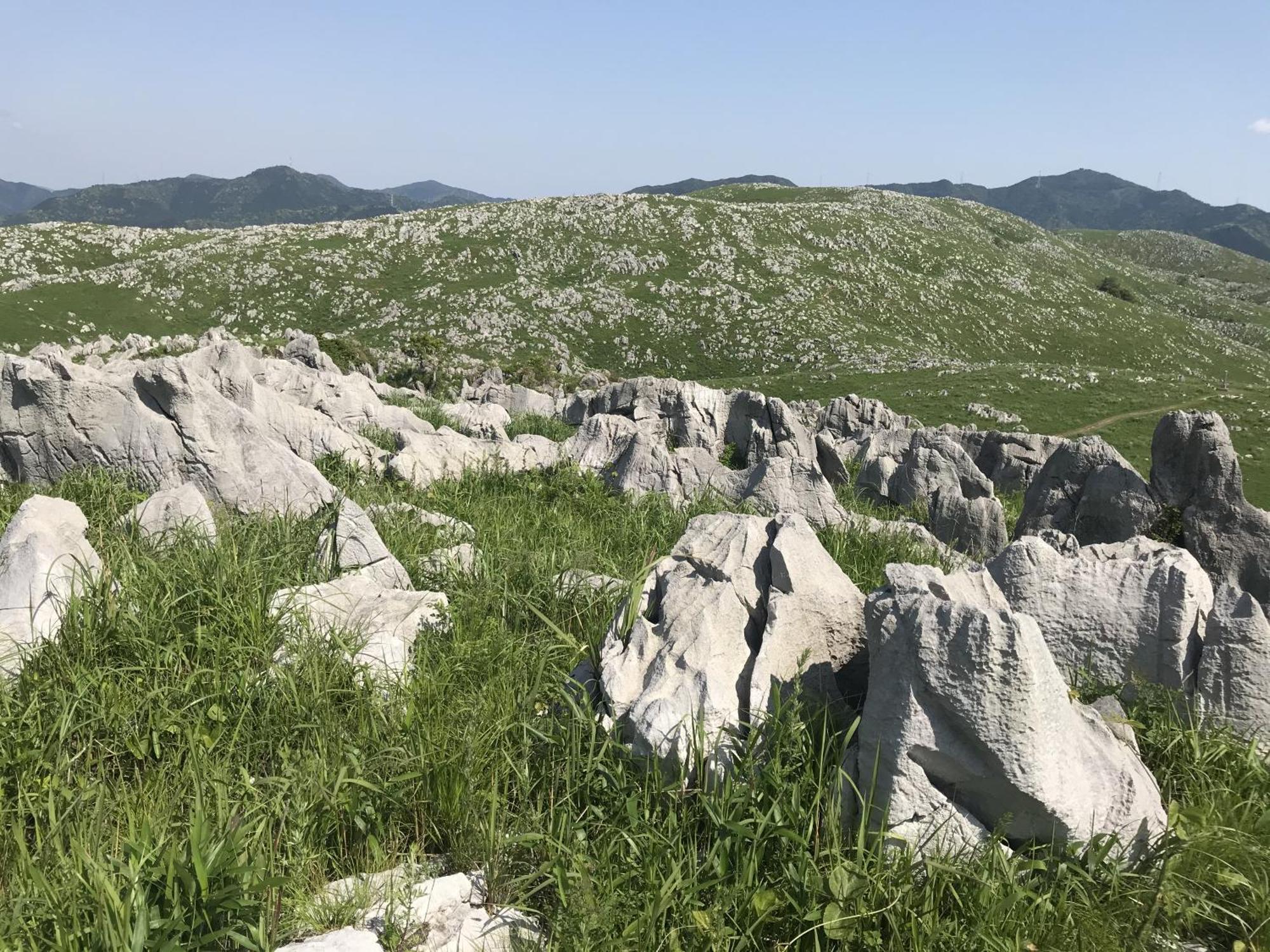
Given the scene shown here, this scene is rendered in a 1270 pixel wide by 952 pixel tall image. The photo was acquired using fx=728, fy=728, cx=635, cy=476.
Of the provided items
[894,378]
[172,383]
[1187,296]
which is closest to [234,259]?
[894,378]

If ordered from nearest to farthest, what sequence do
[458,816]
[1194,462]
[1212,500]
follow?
1. [458,816]
2. [1212,500]
3. [1194,462]

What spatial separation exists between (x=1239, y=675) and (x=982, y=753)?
2767mm

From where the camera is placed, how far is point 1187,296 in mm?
170250

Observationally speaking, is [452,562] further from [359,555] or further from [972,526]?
[972,526]

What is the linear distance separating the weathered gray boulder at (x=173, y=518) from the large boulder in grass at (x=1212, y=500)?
11976mm

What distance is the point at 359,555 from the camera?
24.1ft

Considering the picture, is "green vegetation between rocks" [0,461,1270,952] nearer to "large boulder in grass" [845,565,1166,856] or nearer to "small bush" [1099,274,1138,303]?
"large boulder in grass" [845,565,1166,856]

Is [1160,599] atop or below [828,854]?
atop

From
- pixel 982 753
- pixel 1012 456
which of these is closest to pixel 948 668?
pixel 982 753

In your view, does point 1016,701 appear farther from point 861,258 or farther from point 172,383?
point 861,258

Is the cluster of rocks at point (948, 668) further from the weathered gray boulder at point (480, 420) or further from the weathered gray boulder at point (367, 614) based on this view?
the weathered gray boulder at point (480, 420)

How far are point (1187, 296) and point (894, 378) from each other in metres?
149

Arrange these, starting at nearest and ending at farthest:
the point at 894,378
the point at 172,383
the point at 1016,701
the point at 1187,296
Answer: the point at 1016,701
the point at 172,383
the point at 894,378
the point at 1187,296

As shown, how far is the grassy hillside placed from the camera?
9369 cm
